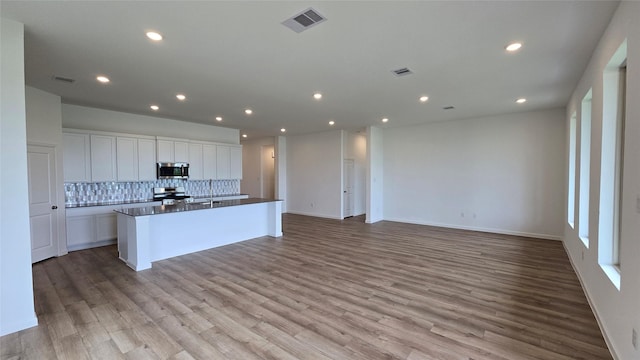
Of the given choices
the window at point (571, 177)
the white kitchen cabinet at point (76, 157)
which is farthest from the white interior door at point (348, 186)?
the white kitchen cabinet at point (76, 157)

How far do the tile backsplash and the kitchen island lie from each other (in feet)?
3.02

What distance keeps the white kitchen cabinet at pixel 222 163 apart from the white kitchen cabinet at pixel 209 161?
80 mm

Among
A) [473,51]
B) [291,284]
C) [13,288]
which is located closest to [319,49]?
[473,51]

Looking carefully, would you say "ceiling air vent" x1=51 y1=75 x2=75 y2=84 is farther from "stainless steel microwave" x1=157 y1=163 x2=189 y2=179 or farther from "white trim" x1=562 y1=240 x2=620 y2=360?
"white trim" x1=562 y1=240 x2=620 y2=360

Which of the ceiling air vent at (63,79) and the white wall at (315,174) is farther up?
the ceiling air vent at (63,79)

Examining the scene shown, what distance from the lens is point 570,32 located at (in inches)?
103

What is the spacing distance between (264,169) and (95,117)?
221 inches

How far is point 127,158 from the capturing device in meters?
5.81

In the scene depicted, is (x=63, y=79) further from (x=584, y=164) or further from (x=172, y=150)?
(x=584, y=164)

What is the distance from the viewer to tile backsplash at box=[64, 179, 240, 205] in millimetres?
5457

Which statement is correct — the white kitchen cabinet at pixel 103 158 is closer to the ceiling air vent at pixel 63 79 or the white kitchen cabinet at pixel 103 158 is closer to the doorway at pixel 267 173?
the ceiling air vent at pixel 63 79

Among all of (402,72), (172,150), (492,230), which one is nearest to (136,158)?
(172,150)

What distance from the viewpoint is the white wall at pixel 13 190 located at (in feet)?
7.86

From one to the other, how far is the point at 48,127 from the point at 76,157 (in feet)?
2.76
